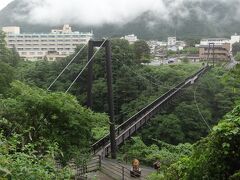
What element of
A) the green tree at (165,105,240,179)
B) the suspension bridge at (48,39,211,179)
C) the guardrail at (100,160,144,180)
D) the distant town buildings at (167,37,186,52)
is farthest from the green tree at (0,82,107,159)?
the distant town buildings at (167,37,186,52)

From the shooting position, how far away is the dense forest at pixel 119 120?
4.20 m

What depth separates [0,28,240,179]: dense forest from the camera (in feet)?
13.8

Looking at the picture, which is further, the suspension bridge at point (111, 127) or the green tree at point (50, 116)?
the suspension bridge at point (111, 127)

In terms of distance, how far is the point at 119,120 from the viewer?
23562 mm

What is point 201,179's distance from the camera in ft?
14.1

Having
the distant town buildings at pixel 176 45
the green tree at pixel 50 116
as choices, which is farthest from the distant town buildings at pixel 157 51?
the green tree at pixel 50 116

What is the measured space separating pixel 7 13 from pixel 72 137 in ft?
470

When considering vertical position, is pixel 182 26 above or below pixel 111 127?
above

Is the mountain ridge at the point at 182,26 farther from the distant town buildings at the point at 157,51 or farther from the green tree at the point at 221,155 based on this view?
the green tree at the point at 221,155

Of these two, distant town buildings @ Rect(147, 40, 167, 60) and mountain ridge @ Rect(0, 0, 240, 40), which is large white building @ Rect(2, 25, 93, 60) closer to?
distant town buildings @ Rect(147, 40, 167, 60)

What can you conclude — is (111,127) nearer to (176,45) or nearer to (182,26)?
(176,45)

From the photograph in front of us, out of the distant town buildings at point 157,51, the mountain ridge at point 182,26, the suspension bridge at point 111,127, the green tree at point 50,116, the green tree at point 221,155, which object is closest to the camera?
the green tree at point 221,155

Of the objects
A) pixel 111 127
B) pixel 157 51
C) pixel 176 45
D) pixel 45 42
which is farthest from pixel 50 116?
pixel 176 45

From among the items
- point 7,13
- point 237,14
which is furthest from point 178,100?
point 7,13
